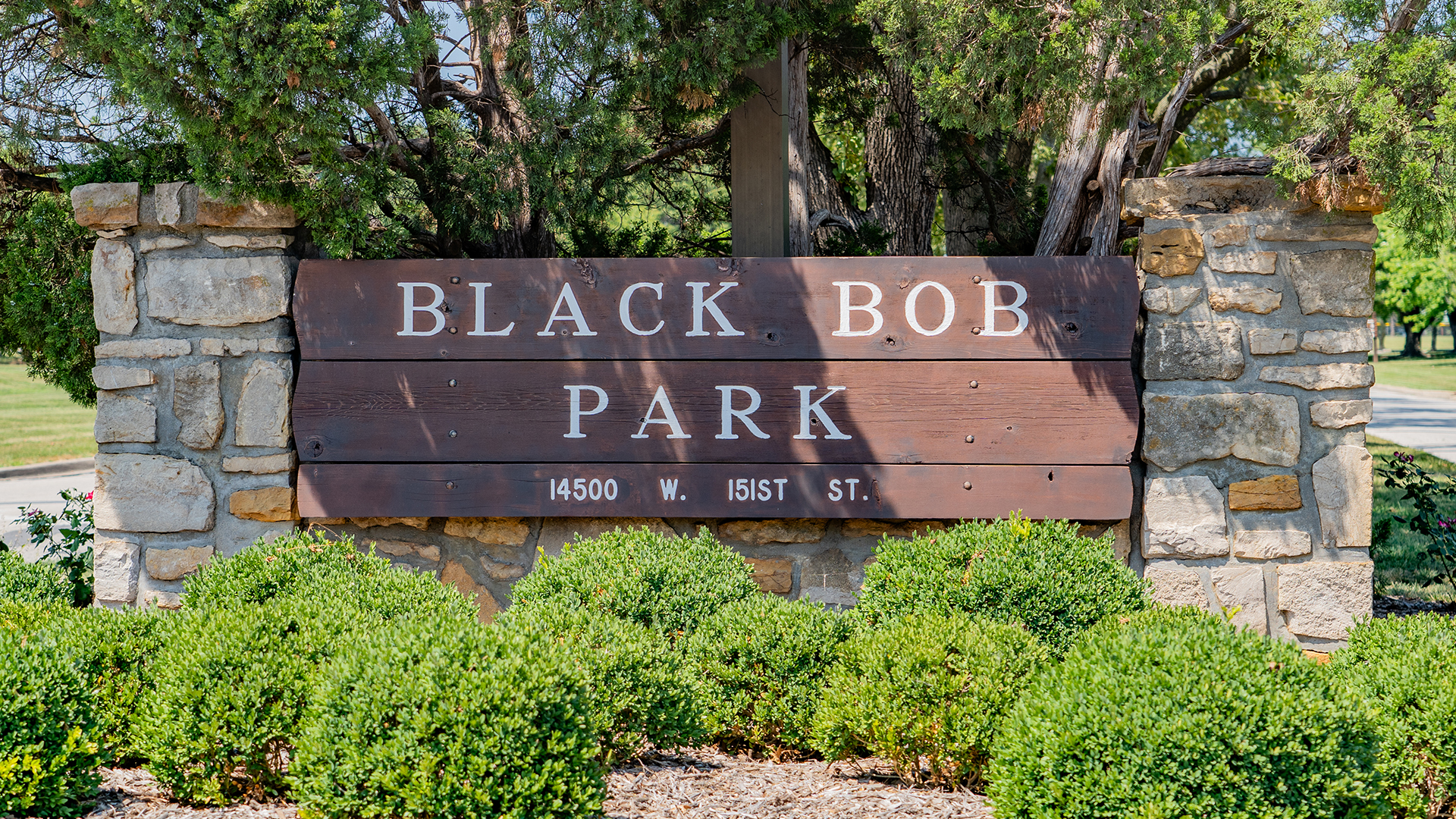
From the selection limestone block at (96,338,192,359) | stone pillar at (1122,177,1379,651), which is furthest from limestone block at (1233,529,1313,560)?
limestone block at (96,338,192,359)

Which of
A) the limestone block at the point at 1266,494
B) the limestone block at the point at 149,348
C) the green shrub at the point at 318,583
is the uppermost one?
the limestone block at the point at 149,348

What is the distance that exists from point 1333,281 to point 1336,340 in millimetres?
225

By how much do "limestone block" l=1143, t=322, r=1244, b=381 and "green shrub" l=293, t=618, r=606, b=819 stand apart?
104 inches

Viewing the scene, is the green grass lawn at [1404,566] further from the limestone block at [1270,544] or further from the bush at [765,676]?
the bush at [765,676]

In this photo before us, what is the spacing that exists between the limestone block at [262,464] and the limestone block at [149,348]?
475 millimetres

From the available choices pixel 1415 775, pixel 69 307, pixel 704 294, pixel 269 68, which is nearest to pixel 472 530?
pixel 704 294

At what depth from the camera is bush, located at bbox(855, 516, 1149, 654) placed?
304 centimetres

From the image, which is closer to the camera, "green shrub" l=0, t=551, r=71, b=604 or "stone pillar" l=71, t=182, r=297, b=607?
"green shrub" l=0, t=551, r=71, b=604

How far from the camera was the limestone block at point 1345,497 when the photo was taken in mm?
3744

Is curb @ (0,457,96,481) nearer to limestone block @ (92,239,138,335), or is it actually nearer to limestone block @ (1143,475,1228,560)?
limestone block @ (92,239,138,335)

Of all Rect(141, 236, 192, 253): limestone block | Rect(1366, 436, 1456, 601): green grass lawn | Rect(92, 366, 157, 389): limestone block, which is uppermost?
Rect(141, 236, 192, 253): limestone block

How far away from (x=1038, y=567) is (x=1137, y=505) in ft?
3.52

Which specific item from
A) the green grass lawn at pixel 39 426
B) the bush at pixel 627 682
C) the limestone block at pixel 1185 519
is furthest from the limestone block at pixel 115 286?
the green grass lawn at pixel 39 426

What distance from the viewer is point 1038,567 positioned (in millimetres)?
3080
